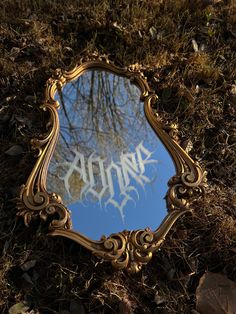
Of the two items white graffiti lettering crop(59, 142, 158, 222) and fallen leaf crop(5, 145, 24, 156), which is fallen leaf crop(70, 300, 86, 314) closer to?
white graffiti lettering crop(59, 142, 158, 222)

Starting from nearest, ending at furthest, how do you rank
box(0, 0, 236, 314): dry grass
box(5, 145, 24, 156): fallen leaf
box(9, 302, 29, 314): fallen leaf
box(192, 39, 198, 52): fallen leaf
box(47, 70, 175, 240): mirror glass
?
box(9, 302, 29, 314): fallen leaf
box(0, 0, 236, 314): dry grass
box(47, 70, 175, 240): mirror glass
box(5, 145, 24, 156): fallen leaf
box(192, 39, 198, 52): fallen leaf

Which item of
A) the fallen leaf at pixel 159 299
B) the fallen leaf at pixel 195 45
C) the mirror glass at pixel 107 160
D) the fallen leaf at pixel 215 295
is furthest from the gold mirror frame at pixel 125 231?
the fallen leaf at pixel 195 45

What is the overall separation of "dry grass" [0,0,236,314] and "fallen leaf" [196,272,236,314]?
0.20 feet

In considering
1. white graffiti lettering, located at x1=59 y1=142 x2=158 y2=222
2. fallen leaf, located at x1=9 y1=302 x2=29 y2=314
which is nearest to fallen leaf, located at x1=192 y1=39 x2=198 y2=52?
white graffiti lettering, located at x1=59 y1=142 x2=158 y2=222

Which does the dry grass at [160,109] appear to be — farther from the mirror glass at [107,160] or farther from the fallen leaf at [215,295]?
the mirror glass at [107,160]

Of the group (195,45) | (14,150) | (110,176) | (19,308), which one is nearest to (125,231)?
(110,176)

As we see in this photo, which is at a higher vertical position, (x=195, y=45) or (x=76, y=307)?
(x=195, y=45)

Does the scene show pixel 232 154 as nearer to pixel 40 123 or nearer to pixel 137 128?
pixel 137 128

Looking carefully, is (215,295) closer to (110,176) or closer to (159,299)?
(159,299)

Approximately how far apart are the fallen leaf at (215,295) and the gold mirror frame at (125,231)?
1.05 ft

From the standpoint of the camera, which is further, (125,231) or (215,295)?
(125,231)

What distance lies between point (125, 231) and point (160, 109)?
0.97 meters

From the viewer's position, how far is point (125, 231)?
279cm

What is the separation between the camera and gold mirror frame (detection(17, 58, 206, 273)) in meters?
2.73
